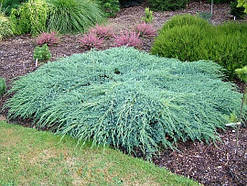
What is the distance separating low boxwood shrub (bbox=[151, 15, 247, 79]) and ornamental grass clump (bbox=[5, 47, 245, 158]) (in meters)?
0.28

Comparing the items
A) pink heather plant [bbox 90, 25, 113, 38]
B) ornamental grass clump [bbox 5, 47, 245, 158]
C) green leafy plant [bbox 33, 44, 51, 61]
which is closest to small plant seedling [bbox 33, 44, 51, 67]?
green leafy plant [bbox 33, 44, 51, 61]

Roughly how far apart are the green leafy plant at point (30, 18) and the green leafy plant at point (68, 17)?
0.17 metres

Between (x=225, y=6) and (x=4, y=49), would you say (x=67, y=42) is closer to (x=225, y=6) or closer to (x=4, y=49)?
(x=4, y=49)

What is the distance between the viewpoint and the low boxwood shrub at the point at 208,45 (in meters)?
4.69

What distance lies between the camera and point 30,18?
679cm

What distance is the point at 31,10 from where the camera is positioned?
22.3ft

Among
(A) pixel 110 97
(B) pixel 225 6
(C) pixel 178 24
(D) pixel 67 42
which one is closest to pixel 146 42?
(C) pixel 178 24

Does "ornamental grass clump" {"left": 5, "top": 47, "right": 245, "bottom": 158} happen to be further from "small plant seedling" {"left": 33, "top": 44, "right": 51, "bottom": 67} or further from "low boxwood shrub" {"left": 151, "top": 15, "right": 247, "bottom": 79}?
Answer: "small plant seedling" {"left": 33, "top": 44, "right": 51, "bottom": 67}

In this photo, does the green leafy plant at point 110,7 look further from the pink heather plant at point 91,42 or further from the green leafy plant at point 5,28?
the pink heather plant at point 91,42

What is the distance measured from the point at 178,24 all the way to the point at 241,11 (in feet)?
8.35

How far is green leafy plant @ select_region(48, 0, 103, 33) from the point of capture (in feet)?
22.4

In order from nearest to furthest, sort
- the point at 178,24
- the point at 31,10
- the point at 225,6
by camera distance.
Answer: the point at 178,24 < the point at 31,10 < the point at 225,6

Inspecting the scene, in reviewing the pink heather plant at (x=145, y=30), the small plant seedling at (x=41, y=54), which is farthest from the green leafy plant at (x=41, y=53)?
the pink heather plant at (x=145, y=30)

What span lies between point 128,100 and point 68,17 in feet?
13.0
